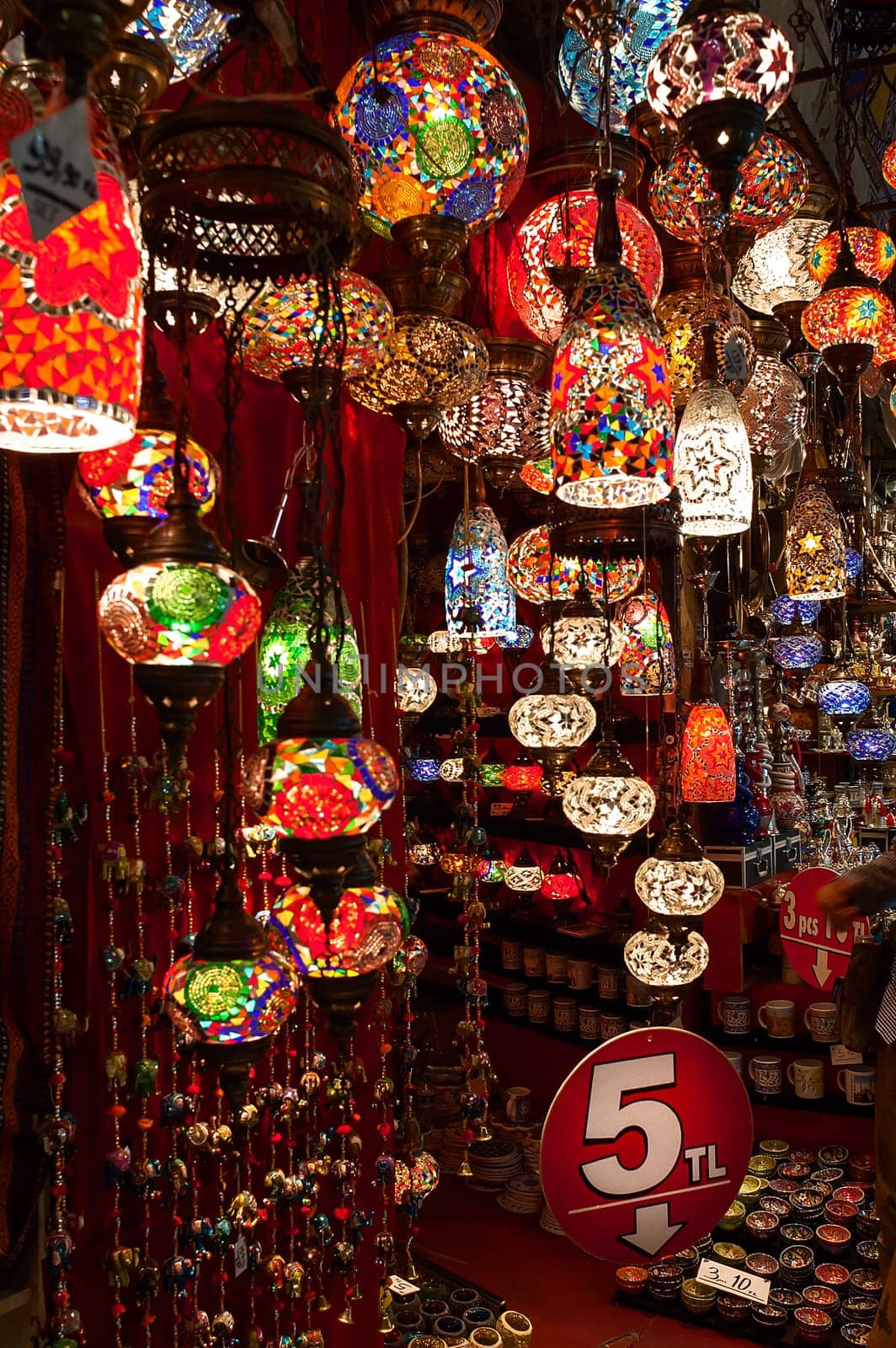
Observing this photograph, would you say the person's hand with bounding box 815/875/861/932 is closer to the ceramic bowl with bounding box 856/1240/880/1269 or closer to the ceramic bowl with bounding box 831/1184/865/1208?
the ceramic bowl with bounding box 856/1240/880/1269

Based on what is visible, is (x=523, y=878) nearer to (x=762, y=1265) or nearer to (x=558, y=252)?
(x=762, y=1265)

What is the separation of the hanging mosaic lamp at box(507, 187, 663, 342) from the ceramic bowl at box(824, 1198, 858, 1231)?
2.96 metres

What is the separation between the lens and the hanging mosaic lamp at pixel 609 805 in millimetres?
1809

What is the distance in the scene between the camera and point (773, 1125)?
372 centimetres

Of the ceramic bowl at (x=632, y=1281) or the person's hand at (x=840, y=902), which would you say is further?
the ceramic bowl at (x=632, y=1281)

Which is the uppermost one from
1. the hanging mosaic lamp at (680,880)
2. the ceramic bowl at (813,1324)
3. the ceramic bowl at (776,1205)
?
the hanging mosaic lamp at (680,880)

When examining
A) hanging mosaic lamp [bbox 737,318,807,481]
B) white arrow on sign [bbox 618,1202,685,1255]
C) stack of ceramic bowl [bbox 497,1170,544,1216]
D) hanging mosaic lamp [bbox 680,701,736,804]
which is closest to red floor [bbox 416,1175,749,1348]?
stack of ceramic bowl [bbox 497,1170,544,1216]

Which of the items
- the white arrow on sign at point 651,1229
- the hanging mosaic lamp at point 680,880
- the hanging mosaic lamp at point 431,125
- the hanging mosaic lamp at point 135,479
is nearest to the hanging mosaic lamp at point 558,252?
the hanging mosaic lamp at point 431,125

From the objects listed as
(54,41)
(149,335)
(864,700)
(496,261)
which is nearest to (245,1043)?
(149,335)

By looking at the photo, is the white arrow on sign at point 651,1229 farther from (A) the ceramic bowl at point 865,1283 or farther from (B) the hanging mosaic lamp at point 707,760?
(A) the ceramic bowl at point 865,1283

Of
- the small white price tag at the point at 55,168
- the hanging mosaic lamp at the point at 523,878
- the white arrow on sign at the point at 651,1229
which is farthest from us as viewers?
the hanging mosaic lamp at the point at 523,878

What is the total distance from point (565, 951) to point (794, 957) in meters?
2.06

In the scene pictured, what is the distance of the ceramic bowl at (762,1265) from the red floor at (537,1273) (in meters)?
0.21

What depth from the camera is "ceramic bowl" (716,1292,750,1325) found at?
2951mm
